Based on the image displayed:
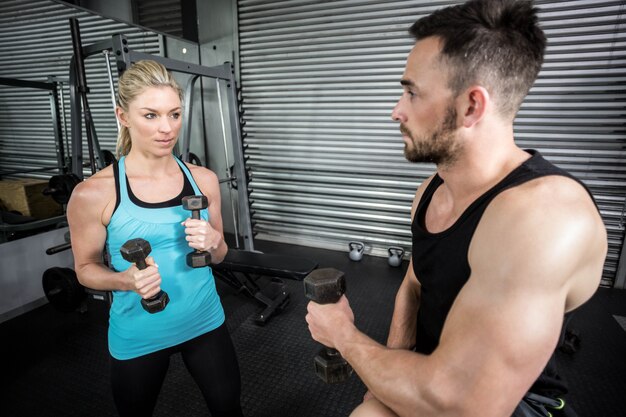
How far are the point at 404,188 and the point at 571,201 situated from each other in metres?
2.80

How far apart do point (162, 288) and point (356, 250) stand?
2506 millimetres

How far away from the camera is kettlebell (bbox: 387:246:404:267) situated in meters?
3.32

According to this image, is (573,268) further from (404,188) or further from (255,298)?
(404,188)

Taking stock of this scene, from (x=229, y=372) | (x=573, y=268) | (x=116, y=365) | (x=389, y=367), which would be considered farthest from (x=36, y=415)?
(x=573, y=268)

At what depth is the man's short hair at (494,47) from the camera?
0.73 m

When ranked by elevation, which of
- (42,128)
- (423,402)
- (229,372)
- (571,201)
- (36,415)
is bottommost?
(36,415)

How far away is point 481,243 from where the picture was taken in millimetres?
669

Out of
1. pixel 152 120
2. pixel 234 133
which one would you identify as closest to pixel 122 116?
pixel 152 120

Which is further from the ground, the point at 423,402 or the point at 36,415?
the point at 423,402

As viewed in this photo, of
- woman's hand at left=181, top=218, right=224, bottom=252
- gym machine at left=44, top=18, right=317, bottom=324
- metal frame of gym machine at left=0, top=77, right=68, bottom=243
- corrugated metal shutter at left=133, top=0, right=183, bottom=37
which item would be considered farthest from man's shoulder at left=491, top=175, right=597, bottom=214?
corrugated metal shutter at left=133, top=0, right=183, bottom=37

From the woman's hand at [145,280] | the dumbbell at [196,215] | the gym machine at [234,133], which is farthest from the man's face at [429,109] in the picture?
the gym machine at [234,133]

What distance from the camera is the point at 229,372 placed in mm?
1192

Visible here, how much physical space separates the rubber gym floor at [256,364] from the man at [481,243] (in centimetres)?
114

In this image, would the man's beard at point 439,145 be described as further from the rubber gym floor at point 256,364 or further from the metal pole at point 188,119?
the metal pole at point 188,119
